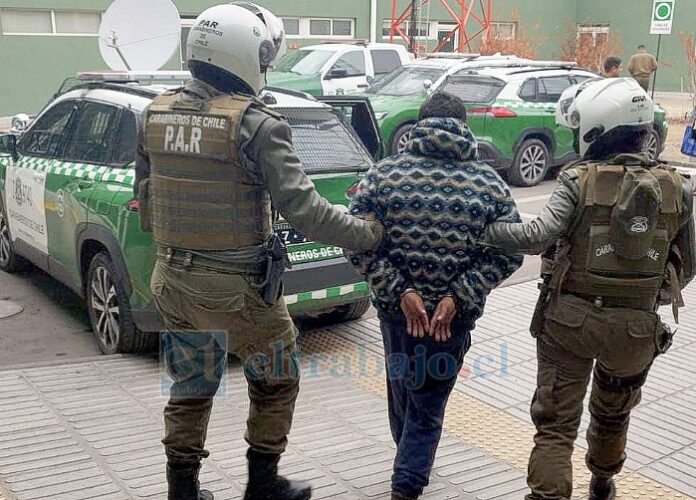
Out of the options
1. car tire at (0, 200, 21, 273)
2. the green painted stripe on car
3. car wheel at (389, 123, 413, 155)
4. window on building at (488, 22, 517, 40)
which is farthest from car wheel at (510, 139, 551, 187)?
window on building at (488, 22, 517, 40)

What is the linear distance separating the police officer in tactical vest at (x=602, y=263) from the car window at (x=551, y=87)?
9099 millimetres

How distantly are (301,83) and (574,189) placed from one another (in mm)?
12421

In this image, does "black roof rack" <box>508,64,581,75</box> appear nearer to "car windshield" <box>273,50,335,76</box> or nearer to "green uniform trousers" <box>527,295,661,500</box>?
"car windshield" <box>273,50,335,76</box>

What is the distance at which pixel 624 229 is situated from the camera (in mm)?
2674

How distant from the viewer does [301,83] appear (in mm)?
14672

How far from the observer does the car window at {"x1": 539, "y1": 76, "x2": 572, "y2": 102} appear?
11.7 m

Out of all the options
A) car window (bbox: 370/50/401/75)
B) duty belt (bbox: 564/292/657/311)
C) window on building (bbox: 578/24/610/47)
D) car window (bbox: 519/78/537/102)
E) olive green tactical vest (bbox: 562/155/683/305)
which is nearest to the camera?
olive green tactical vest (bbox: 562/155/683/305)

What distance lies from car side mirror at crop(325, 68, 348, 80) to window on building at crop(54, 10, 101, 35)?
294 inches

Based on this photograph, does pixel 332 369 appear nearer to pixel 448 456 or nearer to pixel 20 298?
pixel 448 456

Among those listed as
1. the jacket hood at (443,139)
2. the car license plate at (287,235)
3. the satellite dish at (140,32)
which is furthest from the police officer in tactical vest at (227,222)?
the satellite dish at (140,32)

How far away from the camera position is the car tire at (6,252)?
6602 mm

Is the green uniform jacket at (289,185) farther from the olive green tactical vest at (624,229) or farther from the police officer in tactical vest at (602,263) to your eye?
the olive green tactical vest at (624,229)

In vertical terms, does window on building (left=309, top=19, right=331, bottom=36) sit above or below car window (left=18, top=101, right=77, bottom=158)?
above

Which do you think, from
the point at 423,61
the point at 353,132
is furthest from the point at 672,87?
the point at 353,132
